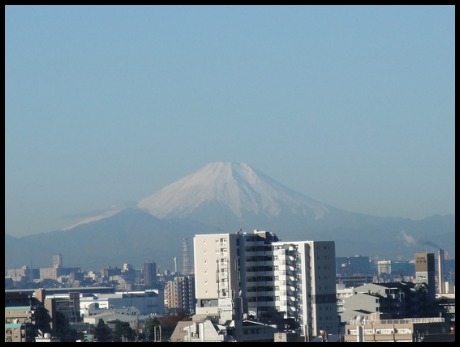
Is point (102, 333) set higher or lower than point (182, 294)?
lower

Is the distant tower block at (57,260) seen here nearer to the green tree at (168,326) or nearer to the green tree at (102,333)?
the green tree at (102,333)

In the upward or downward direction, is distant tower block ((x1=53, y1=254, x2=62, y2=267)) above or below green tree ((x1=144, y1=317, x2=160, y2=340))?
above

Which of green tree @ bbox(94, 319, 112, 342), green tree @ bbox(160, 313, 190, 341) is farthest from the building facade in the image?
green tree @ bbox(160, 313, 190, 341)

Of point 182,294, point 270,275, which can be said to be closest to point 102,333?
point 270,275

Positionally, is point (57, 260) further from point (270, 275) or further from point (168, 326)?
point (168, 326)

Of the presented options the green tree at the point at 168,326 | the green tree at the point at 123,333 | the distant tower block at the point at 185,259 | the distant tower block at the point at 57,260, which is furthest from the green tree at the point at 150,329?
the distant tower block at the point at 57,260

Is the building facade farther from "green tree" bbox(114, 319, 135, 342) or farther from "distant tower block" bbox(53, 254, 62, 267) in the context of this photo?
"distant tower block" bbox(53, 254, 62, 267)

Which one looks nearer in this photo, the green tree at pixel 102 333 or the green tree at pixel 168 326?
the green tree at pixel 168 326

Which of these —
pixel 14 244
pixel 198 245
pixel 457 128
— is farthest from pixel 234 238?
pixel 14 244
